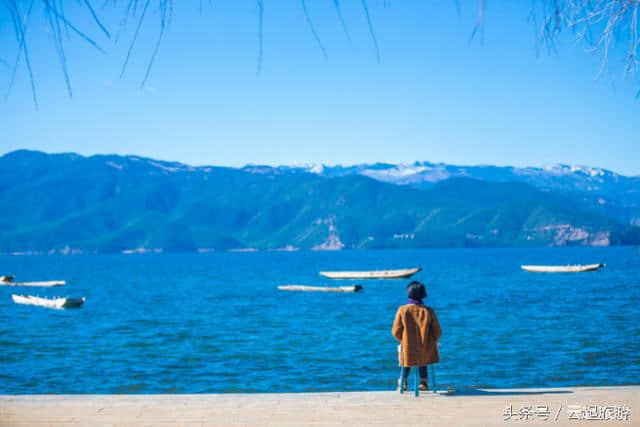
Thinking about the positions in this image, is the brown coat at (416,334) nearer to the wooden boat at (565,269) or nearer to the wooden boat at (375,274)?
the wooden boat at (375,274)

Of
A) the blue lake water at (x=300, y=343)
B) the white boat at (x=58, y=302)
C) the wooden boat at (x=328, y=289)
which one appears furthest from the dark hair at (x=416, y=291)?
the wooden boat at (x=328, y=289)

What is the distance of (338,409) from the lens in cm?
967

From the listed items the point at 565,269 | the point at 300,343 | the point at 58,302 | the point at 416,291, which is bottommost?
the point at 565,269

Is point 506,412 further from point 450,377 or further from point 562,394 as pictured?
point 450,377

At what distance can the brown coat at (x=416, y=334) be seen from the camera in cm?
1082

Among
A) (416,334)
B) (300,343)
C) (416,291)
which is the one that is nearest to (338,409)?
(416,334)

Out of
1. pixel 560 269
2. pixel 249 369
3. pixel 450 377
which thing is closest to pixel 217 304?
pixel 249 369

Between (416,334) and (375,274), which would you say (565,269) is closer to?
(375,274)

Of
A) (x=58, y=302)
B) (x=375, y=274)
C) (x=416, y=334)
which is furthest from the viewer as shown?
(x=375, y=274)

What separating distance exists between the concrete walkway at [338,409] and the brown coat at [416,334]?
53cm

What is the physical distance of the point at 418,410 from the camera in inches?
376

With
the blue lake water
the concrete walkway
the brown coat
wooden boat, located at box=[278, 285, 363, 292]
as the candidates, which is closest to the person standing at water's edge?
the brown coat

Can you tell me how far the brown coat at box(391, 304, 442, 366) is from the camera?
1082 centimetres

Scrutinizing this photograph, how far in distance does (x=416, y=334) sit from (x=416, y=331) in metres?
0.04
